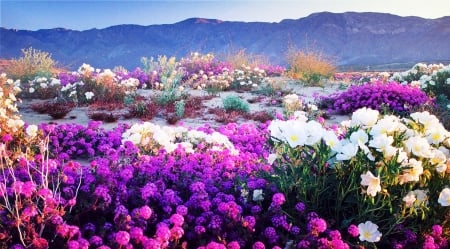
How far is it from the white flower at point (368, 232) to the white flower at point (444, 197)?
1.72ft

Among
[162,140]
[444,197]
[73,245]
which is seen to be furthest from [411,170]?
[162,140]

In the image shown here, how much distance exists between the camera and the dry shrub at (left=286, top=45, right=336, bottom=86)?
16500mm

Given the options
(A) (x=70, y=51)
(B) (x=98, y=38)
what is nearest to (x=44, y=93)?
(A) (x=70, y=51)

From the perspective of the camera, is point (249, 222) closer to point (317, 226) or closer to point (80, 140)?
point (317, 226)

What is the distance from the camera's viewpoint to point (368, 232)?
308cm

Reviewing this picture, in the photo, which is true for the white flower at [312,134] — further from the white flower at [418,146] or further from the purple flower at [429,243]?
the purple flower at [429,243]

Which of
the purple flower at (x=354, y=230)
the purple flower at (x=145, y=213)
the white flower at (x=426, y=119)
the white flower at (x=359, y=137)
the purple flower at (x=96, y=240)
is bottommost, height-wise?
the purple flower at (x=354, y=230)

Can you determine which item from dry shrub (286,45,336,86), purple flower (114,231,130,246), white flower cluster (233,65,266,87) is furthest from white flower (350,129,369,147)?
dry shrub (286,45,336,86)

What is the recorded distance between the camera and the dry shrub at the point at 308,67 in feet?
54.1

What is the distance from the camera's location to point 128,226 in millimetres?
3021

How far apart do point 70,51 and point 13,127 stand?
87544 millimetres

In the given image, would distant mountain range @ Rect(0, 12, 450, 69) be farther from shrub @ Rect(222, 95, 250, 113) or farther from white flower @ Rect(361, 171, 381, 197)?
white flower @ Rect(361, 171, 381, 197)

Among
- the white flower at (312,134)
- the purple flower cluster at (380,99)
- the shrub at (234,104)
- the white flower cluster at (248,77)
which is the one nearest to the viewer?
the white flower at (312,134)

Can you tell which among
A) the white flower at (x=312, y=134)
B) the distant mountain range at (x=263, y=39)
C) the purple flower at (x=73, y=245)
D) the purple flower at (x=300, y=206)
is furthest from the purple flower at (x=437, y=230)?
the distant mountain range at (x=263, y=39)
